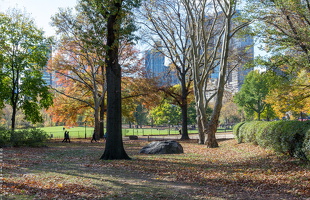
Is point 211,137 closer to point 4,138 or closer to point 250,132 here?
point 250,132

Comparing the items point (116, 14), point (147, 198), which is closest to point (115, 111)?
point (116, 14)

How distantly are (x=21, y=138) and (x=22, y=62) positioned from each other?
7.37 m

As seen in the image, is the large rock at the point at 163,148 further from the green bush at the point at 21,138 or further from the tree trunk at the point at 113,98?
the green bush at the point at 21,138

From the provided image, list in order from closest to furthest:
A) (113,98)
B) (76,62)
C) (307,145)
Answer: (307,145) → (113,98) → (76,62)

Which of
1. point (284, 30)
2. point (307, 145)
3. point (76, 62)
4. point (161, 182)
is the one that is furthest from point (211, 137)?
point (76, 62)

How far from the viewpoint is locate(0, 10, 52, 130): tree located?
2314 cm

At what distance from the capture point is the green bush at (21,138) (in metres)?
19.0

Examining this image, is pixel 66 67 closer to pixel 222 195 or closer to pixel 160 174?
pixel 160 174

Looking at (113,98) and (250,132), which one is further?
(250,132)

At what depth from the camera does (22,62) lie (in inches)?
942

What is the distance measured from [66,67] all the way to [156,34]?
9226 mm

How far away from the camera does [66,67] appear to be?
27.9 metres

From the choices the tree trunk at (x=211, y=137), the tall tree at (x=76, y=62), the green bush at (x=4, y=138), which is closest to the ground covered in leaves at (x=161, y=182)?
the tree trunk at (x=211, y=137)

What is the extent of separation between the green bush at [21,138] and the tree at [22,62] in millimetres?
Result: 3441
